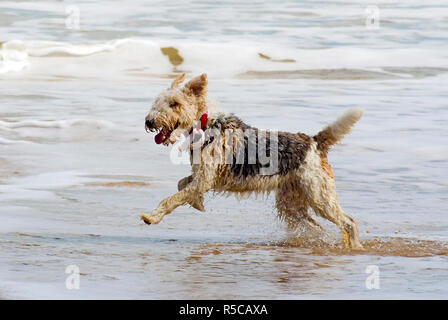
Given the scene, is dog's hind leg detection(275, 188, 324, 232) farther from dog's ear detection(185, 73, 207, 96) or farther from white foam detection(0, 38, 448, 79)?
white foam detection(0, 38, 448, 79)

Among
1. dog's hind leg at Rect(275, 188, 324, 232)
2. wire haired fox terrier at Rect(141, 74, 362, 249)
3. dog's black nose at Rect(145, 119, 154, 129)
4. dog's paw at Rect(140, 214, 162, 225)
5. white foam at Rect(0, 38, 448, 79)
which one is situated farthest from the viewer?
white foam at Rect(0, 38, 448, 79)

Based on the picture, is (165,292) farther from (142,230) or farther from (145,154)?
(145,154)

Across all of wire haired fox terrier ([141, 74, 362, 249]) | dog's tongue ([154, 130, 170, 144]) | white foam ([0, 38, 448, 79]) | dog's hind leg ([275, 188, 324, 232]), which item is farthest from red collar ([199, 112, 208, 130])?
white foam ([0, 38, 448, 79])

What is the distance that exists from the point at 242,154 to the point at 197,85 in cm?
64

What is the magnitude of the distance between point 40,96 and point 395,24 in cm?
1294

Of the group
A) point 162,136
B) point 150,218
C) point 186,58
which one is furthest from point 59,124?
point 186,58

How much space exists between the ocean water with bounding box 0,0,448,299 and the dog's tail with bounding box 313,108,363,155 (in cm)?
79

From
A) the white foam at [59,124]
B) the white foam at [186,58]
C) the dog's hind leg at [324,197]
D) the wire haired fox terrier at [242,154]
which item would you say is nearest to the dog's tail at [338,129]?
the wire haired fox terrier at [242,154]

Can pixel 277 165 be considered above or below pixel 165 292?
above

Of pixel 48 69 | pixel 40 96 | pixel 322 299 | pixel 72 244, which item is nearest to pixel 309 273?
pixel 322 299

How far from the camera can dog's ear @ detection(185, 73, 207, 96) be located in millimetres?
6930

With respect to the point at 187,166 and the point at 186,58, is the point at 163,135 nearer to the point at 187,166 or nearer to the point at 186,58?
the point at 187,166

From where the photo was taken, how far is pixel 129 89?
1516 centimetres

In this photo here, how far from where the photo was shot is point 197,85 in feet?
22.8
